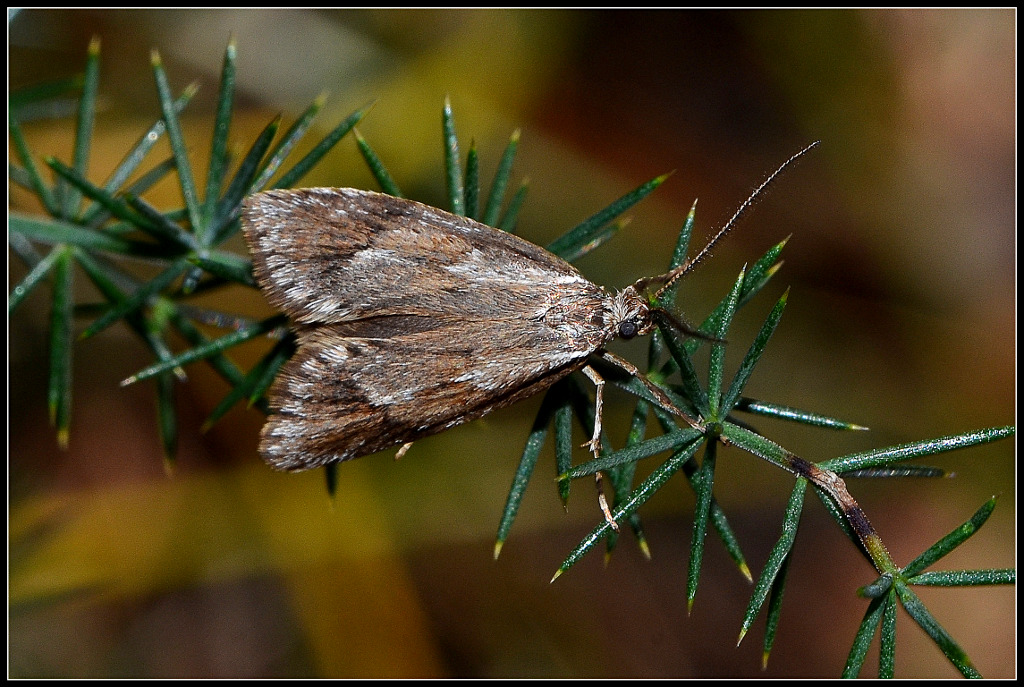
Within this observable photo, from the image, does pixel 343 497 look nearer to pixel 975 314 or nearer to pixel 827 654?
pixel 827 654

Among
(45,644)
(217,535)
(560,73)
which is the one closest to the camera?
(45,644)

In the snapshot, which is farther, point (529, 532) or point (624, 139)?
point (624, 139)

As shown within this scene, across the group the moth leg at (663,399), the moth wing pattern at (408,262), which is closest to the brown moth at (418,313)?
the moth wing pattern at (408,262)

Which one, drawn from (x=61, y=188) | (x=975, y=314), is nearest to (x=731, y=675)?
(x=975, y=314)

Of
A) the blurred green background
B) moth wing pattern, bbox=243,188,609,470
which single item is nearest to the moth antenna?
moth wing pattern, bbox=243,188,609,470

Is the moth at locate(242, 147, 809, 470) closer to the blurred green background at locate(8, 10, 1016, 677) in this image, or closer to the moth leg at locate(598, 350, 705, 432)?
the moth leg at locate(598, 350, 705, 432)

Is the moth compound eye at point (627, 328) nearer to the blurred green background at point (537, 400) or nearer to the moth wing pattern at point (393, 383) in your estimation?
the moth wing pattern at point (393, 383)

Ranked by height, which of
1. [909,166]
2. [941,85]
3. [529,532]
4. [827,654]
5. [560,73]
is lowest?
[827,654]

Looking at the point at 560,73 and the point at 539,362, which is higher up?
the point at 560,73

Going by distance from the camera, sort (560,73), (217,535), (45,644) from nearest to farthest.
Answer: (45,644) < (217,535) < (560,73)
